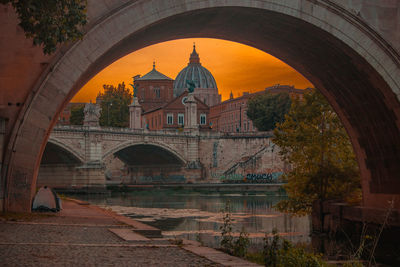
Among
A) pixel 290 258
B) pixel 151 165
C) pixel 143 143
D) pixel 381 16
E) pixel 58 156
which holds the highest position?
pixel 143 143

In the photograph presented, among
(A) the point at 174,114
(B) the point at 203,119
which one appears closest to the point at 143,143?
(A) the point at 174,114

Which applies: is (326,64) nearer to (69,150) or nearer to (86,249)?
(86,249)

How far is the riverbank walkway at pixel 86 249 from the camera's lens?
7.38 m

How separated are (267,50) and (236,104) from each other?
124 metres

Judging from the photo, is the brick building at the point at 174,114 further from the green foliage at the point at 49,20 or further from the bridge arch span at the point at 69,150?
the green foliage at the point at 49,20

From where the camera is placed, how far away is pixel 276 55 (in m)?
17.4

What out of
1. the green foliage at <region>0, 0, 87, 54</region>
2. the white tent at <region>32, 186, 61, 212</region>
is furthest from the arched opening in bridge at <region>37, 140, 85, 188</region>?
the green foliage at <region>0, 0, 87, 54</region>

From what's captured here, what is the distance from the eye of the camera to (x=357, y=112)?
16750 mm

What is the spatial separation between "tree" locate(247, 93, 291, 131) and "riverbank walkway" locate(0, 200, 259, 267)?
80.7 meters

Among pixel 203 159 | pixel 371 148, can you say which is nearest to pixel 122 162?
pixel 203 159

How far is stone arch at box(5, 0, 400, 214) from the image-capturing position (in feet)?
39.1

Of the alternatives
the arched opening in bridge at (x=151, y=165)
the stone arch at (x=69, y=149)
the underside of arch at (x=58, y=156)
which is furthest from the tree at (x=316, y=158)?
the arched opening in bridge at (x=151, y=165)

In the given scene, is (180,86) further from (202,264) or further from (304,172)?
(202,264)

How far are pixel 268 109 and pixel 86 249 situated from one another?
8454cm
